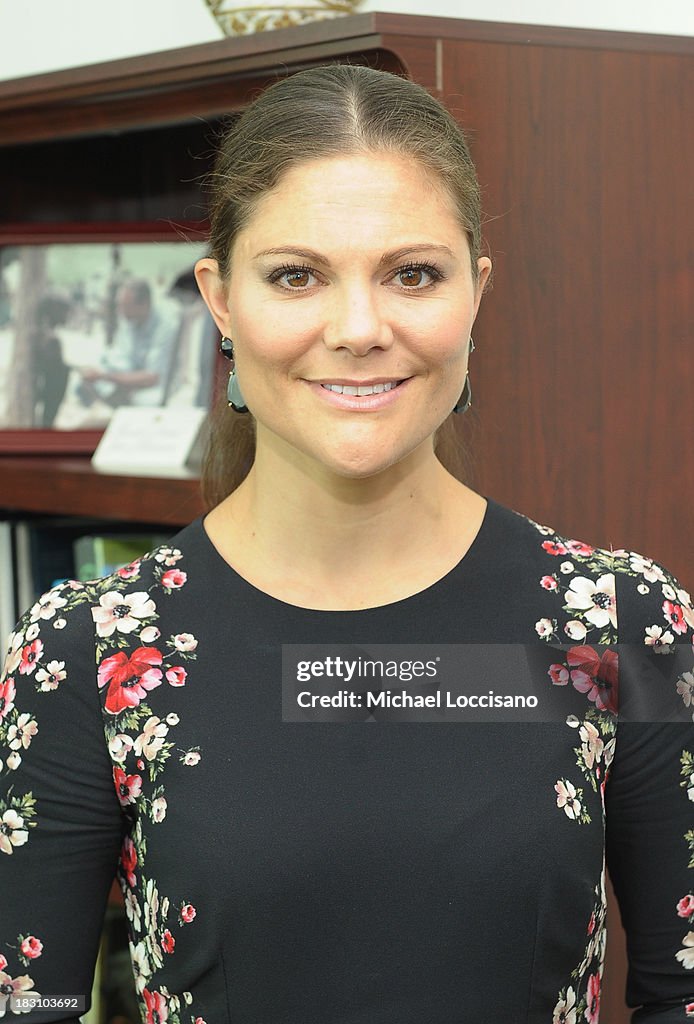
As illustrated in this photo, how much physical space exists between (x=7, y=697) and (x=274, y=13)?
75cm

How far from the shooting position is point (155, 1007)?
1.03 m

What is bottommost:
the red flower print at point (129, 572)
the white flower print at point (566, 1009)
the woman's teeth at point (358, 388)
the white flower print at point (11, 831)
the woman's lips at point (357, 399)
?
the white flower print at point (566, 1009)

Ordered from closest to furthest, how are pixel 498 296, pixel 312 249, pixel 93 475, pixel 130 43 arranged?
pixel 312 249 → pixel 498 296 → pixel 93 475 → pixel 130 43

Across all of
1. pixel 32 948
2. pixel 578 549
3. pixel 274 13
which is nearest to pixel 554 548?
pixel 578 549

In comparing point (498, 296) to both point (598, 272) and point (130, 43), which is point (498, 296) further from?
point (130, 43)

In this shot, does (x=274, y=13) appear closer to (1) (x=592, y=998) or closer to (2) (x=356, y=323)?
(2) (x=356, y=323)

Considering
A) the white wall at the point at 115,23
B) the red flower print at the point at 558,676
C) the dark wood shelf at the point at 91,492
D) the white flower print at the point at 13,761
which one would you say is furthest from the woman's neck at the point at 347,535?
the white wall at the point at 115,23

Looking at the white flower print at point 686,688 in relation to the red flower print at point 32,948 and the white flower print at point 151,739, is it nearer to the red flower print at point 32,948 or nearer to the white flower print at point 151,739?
the white flower print at point 151,739

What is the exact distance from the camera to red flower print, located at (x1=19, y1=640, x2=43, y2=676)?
1.02m

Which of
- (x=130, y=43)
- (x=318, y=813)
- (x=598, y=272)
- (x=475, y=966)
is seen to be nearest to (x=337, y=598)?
(x=318, y=813)

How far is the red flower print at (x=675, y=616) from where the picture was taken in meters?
1.05

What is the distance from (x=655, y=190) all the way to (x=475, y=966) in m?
0.69

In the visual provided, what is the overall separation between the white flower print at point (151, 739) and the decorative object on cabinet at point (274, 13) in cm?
73

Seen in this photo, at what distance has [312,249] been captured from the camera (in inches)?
36.8
